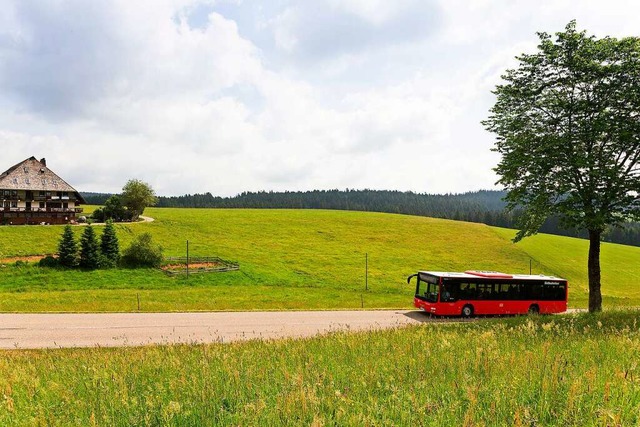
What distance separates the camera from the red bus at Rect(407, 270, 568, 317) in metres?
28.9

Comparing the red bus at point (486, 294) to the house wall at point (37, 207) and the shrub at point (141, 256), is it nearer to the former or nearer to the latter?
the shrub at point (141, 256)

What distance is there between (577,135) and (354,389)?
20919mm

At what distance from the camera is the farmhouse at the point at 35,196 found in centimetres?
6875

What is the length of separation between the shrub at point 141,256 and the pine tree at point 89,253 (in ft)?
10.3

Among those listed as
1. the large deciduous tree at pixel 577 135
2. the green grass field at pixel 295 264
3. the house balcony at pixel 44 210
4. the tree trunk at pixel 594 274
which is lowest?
the green grass field at pixel 295 264

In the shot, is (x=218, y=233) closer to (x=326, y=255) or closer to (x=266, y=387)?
(x=326, y=255)

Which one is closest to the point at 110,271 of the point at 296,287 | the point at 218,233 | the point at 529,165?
the point at 296,287

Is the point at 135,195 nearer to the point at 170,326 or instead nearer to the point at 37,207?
the point at 37,207

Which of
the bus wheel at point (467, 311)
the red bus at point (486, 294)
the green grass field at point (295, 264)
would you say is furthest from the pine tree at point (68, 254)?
the bus wheel at point (467, 311)

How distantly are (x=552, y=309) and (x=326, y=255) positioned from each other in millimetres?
36275

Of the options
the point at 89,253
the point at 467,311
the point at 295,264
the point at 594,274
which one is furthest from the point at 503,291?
the point at 89,253

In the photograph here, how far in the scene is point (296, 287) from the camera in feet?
153

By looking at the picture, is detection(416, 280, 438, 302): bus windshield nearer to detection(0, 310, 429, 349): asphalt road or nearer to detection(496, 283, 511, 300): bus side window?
detection(0, 310, 429, 349): asphalt road

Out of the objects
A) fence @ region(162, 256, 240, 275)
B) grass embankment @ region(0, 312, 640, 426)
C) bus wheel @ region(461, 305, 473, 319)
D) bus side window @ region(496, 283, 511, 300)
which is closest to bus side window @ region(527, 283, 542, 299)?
bus side window @ region(496, 283, 511, 300)
